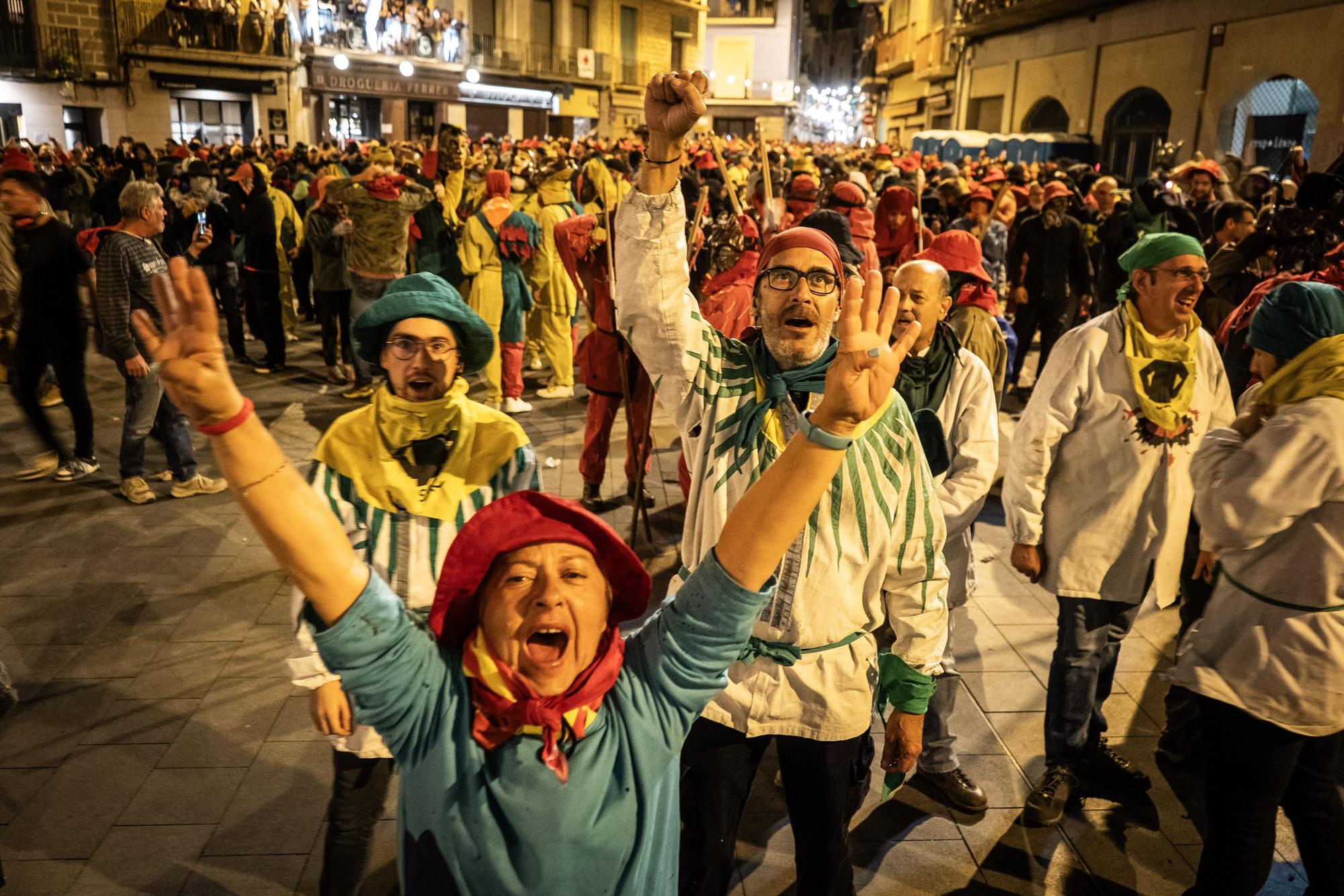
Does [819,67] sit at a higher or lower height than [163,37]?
higher

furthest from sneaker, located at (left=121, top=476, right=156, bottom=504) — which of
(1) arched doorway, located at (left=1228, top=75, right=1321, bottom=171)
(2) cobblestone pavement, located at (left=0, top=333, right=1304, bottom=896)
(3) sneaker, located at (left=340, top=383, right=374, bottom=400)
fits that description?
(1) arched doorway, located at (left=1228, top=75, right=1321, bottom=171)

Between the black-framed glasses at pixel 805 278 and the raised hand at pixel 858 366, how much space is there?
97 cm

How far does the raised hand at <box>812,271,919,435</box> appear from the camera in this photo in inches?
57.3

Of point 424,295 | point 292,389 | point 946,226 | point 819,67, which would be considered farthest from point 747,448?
point 819,67

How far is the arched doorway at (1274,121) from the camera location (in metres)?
18.6

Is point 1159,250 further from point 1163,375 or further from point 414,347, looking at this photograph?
point 414,347

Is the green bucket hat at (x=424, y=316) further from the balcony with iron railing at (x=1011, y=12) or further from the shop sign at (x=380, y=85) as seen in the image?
the shop sign at (x=380, y=85)

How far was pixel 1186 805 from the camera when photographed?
3.71 metres

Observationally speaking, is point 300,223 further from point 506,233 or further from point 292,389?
point 506,233

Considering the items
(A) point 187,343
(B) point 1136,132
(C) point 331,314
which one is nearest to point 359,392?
(C) point 331,314

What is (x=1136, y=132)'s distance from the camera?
2500cm

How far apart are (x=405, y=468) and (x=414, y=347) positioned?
335 mm

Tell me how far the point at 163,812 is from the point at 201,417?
2820mm

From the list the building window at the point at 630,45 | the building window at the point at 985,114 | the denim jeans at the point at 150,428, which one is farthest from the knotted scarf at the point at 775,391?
the building window at the point at 630,45
